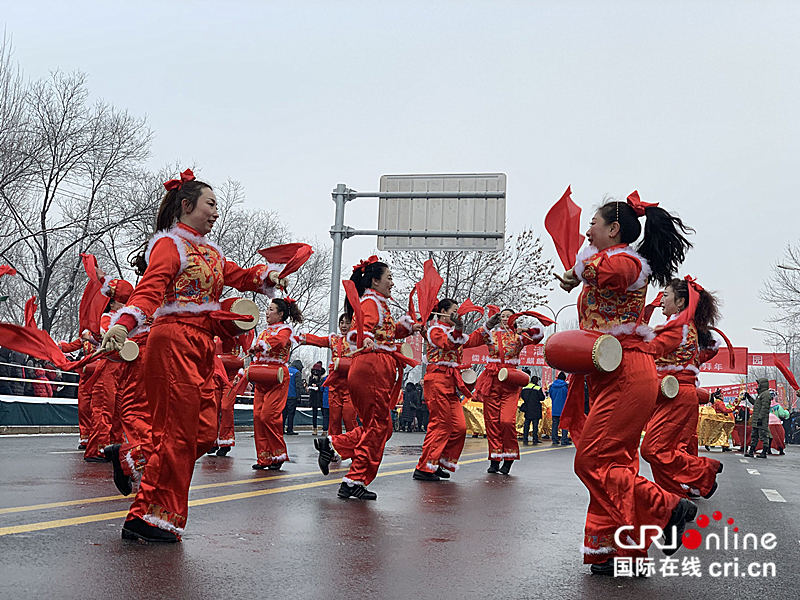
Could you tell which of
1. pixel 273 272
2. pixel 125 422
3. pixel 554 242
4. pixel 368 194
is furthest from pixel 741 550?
pixel 368 194

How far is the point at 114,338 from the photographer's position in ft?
14.9

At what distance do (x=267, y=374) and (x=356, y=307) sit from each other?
3076 mm

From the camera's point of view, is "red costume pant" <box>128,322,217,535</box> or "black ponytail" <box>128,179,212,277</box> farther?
"black ponytail" <box>128,179,212,277</box>

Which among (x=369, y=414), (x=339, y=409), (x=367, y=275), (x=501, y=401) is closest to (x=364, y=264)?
(x=367, y=275)

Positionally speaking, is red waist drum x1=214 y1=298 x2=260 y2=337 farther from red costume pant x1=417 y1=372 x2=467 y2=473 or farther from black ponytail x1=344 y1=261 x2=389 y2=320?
red costume pant x1=417 y1=372 x2=467 y2=473

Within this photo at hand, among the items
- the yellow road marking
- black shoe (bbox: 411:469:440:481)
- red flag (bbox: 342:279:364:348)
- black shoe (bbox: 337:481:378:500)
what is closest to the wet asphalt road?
the yellow road marking

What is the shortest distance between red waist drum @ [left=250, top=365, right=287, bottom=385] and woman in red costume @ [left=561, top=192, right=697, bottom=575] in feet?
19.0

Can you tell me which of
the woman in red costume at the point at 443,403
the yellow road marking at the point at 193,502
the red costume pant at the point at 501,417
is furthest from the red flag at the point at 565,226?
the red costume pant at the point at 501,417

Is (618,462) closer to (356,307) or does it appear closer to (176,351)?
(176,351)

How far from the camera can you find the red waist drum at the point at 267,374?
421 inches

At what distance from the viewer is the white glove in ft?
14.8

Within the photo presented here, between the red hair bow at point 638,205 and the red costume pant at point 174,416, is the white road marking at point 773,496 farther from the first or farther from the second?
the red costume pant at point 174,416

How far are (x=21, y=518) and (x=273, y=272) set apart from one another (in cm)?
228

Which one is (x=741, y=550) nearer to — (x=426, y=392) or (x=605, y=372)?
(x=605, y=372)
